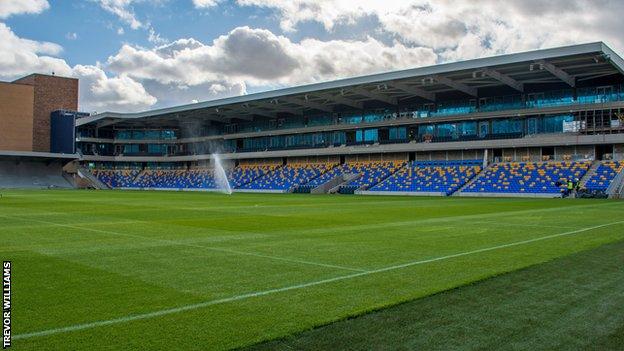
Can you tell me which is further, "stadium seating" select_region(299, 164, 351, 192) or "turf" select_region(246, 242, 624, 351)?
"stadium seating" select_region(299, 164, 351, 192)

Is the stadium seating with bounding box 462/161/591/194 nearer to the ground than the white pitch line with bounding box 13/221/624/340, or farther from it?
farther from it

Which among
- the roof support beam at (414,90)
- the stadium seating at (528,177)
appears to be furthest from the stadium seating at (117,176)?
the stadium seating at (528,177)

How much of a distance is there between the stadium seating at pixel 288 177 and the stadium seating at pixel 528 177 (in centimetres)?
2459

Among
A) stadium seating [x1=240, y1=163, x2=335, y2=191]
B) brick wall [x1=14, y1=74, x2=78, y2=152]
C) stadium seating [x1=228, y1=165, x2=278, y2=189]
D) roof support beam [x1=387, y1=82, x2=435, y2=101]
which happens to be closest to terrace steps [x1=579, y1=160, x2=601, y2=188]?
roof support beam [x1=387, y1=82, x2=435, y2=101]

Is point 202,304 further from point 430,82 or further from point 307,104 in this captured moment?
point 307,104

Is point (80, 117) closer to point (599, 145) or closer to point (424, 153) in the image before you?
point (424, 153)

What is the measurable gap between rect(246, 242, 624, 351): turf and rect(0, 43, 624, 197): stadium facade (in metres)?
43.9

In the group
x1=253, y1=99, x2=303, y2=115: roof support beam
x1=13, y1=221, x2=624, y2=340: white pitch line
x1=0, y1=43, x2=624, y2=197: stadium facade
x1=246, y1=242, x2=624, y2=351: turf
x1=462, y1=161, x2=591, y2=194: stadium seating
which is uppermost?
x1=253, y1=99, x2=303, y2=115: roof support beam

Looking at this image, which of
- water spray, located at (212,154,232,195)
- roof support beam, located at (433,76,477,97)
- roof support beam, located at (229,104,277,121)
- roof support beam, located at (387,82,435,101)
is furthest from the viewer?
water spray, located at (212,154,232,195)

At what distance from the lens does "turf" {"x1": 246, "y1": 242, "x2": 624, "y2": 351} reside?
18.1 ft

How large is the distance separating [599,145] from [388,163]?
25.7 metres

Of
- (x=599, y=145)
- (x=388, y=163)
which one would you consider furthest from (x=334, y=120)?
(x=599, y=145)

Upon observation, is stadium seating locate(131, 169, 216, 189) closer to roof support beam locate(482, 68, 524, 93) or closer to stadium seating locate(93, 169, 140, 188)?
stadium seating locate(93, 169, 140, 188)

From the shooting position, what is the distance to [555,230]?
57.1 ft
